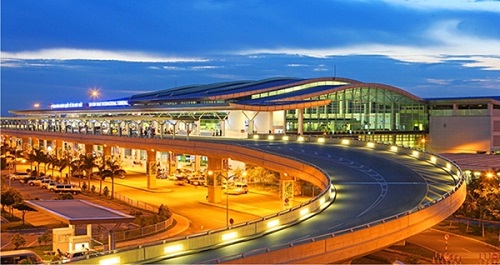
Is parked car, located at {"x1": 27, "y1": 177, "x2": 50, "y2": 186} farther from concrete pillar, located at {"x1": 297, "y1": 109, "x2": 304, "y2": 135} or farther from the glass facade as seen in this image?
concrete pillar, located at {"x1": 297, "y1": 109, "x2": 304, "y2": 135}

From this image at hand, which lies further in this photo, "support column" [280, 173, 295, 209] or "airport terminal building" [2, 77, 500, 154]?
"airport terminal building" [2, 77, 500, 154]

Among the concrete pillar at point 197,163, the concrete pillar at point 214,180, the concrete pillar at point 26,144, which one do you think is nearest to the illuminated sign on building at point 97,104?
the concrete pillar at point 26,144

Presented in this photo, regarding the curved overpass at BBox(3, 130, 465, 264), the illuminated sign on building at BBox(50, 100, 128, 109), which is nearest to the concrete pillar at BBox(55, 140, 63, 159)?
the illuminated sign on building at BBox(50, 100, 128, 109)

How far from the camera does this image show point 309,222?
3191cm

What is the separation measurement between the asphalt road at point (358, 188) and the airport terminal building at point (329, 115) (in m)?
33.6

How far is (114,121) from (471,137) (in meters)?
58.7

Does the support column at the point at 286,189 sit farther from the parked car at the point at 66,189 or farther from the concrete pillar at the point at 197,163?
the concrete pillar at the point at 197,163

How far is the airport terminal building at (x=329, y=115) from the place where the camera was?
9831 cm

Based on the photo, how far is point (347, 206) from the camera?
120 ft

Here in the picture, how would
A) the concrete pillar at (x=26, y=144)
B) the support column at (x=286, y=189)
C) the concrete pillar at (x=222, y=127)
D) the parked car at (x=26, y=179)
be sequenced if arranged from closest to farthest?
the support column at (x=286, y=189) → the parked car at (x=26, y=179) → the concrete pillar at (x=222, y=127) → the concrete pillar at (x=26, y=144)

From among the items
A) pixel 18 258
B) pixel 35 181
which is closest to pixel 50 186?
pixel 35 181

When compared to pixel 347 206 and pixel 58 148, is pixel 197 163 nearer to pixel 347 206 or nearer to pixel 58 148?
pixel 58 148

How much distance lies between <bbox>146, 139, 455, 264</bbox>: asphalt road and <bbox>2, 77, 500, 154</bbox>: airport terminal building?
110ft

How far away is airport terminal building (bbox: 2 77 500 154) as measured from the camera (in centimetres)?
9831
